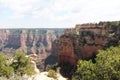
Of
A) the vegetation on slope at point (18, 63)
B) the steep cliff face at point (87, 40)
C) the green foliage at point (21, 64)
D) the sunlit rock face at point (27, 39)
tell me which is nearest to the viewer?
the vegetation on slope at point (18, 63)

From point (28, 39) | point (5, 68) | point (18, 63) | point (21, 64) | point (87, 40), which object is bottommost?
point (28, 39)

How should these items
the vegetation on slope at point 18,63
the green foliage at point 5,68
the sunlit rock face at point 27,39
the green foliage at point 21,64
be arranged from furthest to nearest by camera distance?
the sunlit rock face at point 27,39 → the green foliage at point 21,64 → the vegetation on slope at point 18,63 → the green foliage at point 5,68

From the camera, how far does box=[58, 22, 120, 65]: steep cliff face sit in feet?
202

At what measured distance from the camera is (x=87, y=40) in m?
66.2

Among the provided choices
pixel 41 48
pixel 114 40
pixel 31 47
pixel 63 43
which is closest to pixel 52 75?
pixel 114 40

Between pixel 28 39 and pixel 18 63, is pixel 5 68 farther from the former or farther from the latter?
pixel 28 39

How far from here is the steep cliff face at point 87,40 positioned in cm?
6162

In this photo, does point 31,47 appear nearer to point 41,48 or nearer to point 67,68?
point 41,48

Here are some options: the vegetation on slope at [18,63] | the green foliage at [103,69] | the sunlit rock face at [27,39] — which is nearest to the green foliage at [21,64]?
the vegetation on slope at [18,63]

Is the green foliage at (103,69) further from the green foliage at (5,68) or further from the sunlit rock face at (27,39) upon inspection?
the sunlit rock face at (27,39)

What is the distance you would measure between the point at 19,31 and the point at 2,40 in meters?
11.9

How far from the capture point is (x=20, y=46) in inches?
6708

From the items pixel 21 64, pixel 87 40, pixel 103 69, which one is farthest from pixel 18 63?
pixel 103 69

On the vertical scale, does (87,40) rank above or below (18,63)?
above
